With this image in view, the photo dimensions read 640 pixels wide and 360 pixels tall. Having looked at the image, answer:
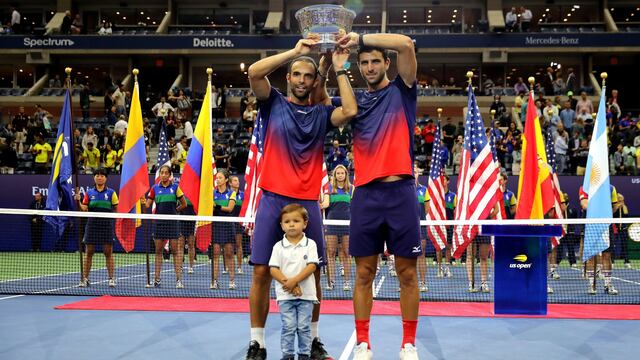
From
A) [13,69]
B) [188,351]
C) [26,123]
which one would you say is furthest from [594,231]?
[13,69]

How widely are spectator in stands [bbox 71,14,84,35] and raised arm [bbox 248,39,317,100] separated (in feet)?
117

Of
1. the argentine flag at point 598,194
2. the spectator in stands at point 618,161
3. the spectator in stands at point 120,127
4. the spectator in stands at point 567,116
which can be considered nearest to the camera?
the argentine flag at point 598,194

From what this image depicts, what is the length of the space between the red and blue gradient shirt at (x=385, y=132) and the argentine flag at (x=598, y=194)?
7.15 meters

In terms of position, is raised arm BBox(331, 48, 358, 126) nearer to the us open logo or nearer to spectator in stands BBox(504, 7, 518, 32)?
the us open logo

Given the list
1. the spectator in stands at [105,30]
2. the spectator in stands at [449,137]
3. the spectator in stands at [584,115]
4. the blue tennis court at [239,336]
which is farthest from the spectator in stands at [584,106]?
the spectator in stands at [105,30]

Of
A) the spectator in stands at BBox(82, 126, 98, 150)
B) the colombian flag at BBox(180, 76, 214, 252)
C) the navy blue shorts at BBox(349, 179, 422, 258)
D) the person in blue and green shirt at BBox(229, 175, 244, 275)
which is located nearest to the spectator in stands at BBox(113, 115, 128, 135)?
the spectator in stands at BBox(82, 126, 98, 150)

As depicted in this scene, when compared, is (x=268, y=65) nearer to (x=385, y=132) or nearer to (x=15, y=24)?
(x=385, y=132)

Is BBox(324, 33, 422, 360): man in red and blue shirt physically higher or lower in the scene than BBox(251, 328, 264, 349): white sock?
higher

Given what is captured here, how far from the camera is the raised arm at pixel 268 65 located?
5277 millimetres

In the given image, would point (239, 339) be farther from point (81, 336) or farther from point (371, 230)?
point (371, 230)

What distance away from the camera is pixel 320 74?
575 centimetres

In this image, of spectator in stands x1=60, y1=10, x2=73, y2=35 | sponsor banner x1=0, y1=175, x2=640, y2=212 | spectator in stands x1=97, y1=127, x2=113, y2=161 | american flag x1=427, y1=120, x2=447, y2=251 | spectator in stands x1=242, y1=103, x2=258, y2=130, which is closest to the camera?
american flag x1=427, y1=120, x2=447, y2=251

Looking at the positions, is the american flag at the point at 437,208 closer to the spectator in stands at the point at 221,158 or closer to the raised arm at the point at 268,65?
the spectator in stands at the point at 221,158

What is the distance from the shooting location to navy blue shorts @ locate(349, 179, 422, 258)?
17.8 ft
